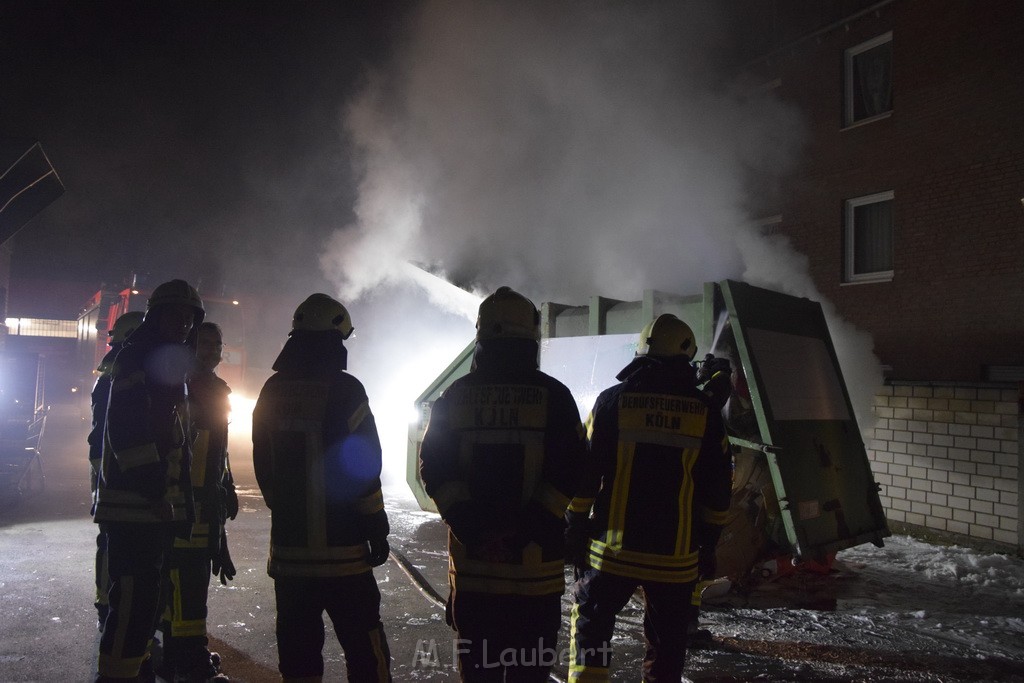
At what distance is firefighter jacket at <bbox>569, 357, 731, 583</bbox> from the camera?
2607 mm

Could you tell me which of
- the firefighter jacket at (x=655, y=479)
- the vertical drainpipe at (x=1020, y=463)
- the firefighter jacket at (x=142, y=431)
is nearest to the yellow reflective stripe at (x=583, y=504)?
the firefighter jacket at (x=655, y=479)

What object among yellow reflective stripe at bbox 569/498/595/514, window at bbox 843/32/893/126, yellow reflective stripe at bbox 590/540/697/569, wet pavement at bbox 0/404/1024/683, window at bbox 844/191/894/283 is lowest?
wet pavement at bbox 0/404/1024/683

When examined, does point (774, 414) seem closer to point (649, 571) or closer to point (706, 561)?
point (706, 561)

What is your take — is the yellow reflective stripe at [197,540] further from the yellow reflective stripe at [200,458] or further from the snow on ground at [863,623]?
the snow on ground at [863,623]

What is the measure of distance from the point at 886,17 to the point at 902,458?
5.89 meters

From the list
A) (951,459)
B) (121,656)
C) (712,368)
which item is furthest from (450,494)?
(951,459)

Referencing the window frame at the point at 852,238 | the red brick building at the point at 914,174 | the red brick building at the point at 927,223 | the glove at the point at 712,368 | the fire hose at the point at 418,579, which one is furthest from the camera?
the window frame at the point at 852,238

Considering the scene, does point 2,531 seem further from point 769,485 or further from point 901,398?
point 901,398

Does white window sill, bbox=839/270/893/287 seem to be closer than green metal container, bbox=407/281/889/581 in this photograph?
No

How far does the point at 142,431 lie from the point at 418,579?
279 cm

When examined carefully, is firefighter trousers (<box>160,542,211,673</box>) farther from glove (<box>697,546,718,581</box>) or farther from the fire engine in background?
the fire engine in background

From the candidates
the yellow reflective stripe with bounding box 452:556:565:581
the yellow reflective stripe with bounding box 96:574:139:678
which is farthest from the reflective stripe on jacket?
the yellow reflective stripe with bounding box 96:574:139:678

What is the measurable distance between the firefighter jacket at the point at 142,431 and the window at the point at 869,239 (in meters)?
8.65

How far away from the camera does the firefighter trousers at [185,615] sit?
321 cm
